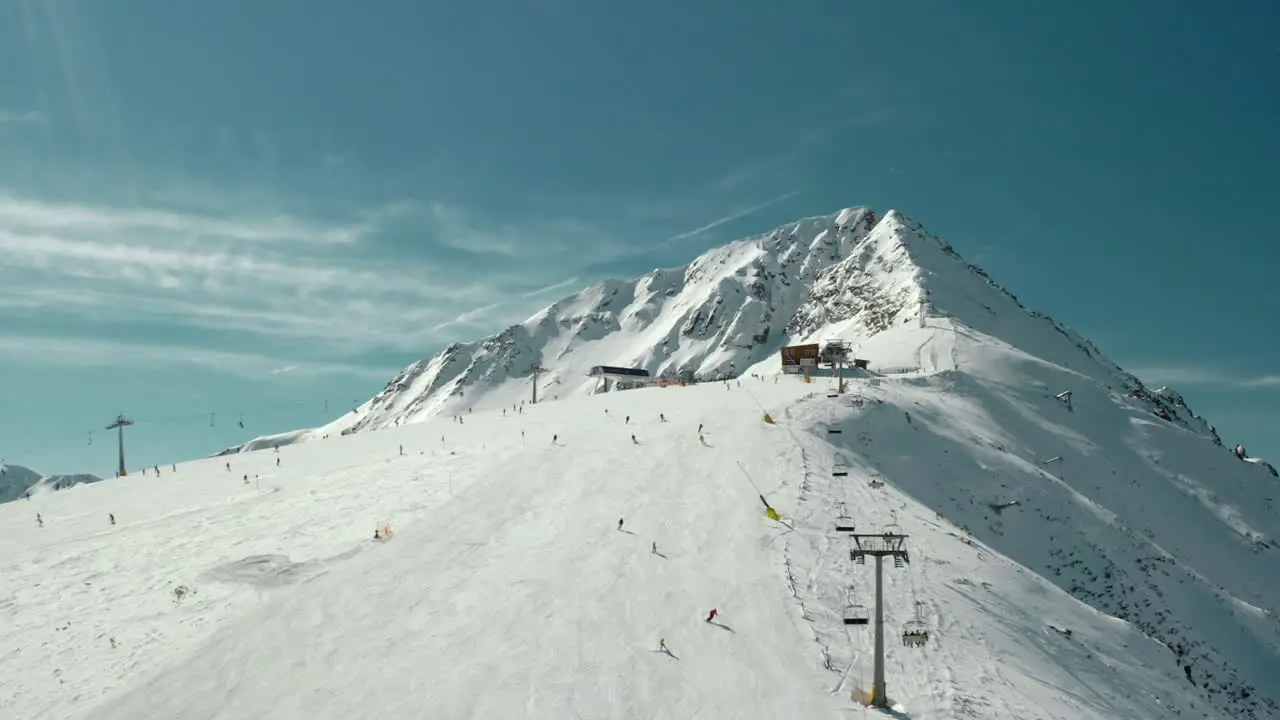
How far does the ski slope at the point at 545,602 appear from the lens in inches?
791

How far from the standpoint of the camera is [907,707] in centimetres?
1977

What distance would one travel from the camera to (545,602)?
24.2 meters

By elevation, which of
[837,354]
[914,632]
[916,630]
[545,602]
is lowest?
[916,630]

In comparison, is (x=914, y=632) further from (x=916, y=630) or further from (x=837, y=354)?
(x=837, y=354)

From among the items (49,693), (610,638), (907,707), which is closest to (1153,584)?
(907,707)

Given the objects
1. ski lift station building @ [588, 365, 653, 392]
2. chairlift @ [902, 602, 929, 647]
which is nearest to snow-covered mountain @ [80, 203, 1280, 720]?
chairlift @ [902, 602, 929, 647]

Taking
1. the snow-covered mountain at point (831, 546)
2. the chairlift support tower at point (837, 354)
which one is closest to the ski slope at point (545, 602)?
the snow-covered mountain at point (831, 546)

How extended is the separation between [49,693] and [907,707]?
24.6 meters

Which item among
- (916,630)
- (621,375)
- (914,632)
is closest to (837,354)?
(621,375)

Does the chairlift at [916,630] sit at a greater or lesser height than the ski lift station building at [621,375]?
lesser

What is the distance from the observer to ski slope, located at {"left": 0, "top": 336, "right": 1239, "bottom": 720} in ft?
65.9

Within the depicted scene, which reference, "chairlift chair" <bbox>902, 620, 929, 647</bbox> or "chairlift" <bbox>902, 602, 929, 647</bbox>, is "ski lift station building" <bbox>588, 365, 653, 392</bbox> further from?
"chairlift chair" <bbox>902, 620, 929, 647</bbox>

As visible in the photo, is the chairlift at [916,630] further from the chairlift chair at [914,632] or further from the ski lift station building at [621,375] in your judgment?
the ski lift station building at [621,375]

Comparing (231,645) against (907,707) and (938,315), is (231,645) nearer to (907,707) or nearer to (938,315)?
(907,707)
